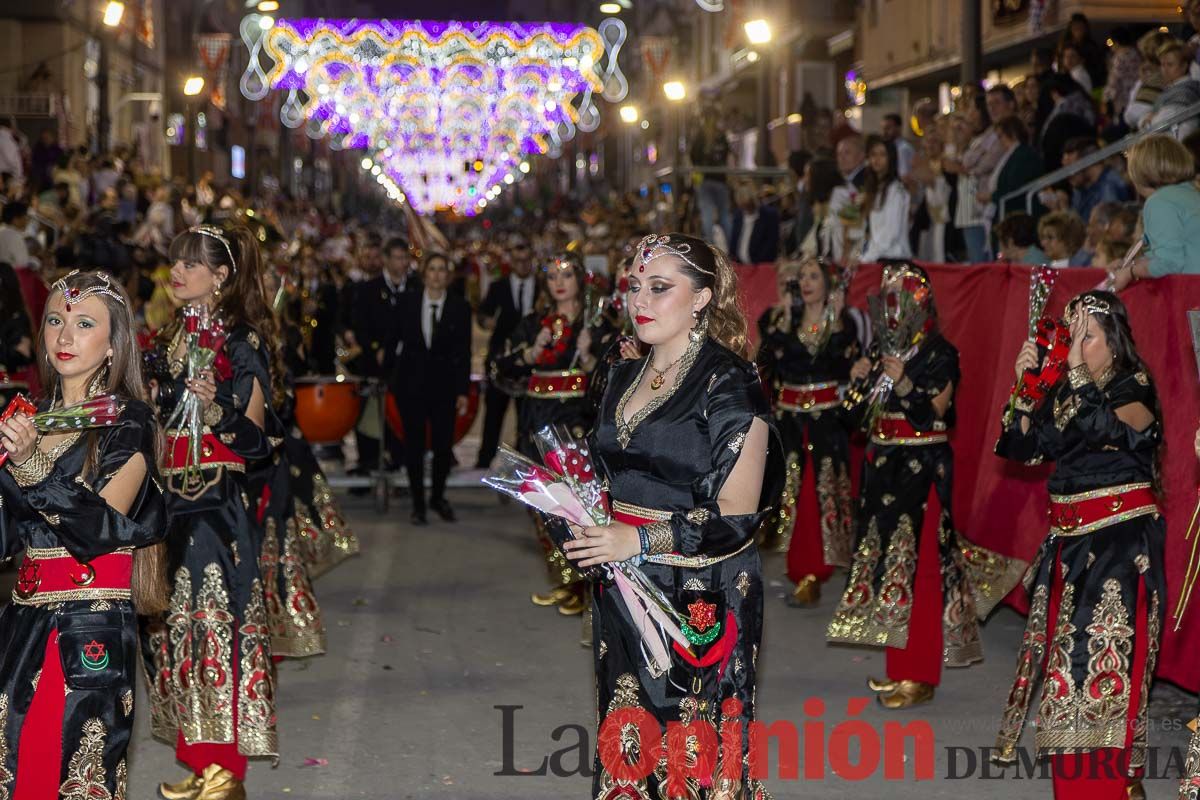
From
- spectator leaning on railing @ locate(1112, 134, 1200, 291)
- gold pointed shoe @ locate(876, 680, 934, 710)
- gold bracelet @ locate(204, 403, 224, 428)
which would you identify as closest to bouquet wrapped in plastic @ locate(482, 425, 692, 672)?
gold bracelet @ locate(204, 403, 224, 428)

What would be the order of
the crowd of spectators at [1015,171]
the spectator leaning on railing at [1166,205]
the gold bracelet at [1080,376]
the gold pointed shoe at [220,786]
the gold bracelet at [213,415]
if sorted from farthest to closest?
1. the crowd of spectators at [1015,171]
2. the spectator leaning on railing at [1166,205]
3. the gold pointed shoe at [220,786]
4. the gold bracelet at [213,415]
5. the gold bracelet at [1080,376]

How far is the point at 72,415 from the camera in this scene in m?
4.32

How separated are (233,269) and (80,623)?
205cm

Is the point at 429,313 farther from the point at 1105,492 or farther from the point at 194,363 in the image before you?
the point at 1105,492

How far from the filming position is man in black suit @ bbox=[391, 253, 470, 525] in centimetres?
1230

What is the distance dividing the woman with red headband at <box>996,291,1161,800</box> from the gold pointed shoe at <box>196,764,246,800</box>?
2.94 metres

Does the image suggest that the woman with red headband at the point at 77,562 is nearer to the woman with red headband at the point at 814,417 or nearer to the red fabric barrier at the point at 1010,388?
the red fabric barrier at the point at 1010,388

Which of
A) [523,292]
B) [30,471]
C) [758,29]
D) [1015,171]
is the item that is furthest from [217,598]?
[758,29]

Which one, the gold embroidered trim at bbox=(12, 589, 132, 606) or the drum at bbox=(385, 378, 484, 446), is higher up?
the gold embroidered trim at bbox=(12, 589, 132, 606)

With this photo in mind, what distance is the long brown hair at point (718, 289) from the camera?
450 cm

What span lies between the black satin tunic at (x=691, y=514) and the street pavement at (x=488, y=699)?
1.84 meters

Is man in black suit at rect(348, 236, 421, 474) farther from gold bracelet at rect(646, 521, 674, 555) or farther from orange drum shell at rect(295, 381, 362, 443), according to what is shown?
gold bracelet at rect(646, 521, 674, 555)

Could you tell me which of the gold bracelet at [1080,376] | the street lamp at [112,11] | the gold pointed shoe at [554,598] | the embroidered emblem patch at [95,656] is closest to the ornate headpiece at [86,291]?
the embroidered emblem patch at [95,656]

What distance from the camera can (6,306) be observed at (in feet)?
31.0
